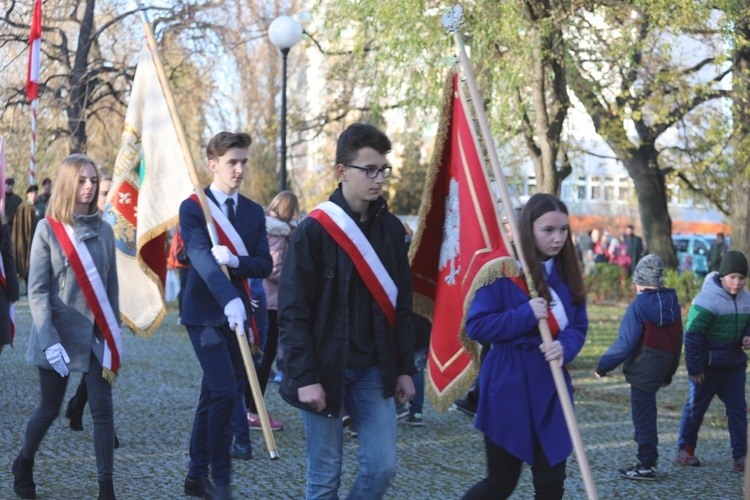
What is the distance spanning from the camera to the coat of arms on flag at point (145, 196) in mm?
6602

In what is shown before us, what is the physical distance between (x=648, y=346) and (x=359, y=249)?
3637 mm

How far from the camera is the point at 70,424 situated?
8195 millimetres

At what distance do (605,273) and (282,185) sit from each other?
12.6m

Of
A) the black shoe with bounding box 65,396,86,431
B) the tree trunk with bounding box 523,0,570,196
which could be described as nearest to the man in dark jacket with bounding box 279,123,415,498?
the black shoe with bounding box 65,396,86,431

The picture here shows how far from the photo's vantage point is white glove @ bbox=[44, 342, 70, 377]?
5.55 metres

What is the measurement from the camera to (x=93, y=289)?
5801 mm

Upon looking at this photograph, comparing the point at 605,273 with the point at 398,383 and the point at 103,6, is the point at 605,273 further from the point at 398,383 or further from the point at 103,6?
the point at 398,383

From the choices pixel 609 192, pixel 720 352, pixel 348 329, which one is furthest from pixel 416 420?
pixel 609 192

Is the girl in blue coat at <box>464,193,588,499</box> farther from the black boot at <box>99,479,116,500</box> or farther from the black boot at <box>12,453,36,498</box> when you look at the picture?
the black boot at <box>12,453,36,498</box>

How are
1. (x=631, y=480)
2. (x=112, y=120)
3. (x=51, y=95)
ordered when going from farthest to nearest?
(x=112, y=120) < (x=51, y=95) < (x=631, y=480)

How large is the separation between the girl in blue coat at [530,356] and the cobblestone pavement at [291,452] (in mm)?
2005

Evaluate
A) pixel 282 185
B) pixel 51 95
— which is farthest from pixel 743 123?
pixel 51 95

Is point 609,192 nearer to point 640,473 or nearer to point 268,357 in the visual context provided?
point 268,357

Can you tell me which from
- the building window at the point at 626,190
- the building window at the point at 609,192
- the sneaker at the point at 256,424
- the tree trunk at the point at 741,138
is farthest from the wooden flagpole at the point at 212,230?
the building window at the point at 609,192
